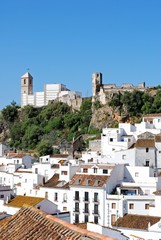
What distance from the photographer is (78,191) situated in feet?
119

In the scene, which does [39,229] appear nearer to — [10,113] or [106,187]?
[106,187]

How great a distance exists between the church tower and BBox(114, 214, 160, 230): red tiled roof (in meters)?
63.8

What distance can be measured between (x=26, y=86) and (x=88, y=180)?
61.1 m

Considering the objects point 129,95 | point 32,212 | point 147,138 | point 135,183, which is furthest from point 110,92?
point 32,212

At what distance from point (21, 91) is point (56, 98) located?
14959mm

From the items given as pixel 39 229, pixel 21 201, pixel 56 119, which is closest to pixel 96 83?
pixel 56 119

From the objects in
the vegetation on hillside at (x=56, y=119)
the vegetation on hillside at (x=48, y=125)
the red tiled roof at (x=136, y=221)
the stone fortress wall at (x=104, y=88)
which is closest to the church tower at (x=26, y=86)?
the vegetation on hillside at (x=56, y=119)

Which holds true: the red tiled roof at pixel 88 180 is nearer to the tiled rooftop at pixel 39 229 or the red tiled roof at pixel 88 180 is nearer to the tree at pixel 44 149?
the tree at pixel 44 149

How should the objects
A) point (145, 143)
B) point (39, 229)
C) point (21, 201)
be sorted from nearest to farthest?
point (39, 229) < point (21, 201) < point (145, 143)

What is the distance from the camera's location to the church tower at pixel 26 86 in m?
91.7

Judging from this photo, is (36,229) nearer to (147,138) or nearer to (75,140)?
(147,138)

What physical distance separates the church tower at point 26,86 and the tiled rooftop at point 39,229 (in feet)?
279

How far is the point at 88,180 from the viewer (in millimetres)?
36688

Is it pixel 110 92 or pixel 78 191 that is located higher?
pixel 110 92
